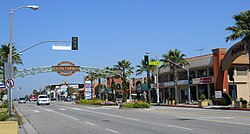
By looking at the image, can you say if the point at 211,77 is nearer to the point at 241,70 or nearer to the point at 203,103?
the point at 241,70

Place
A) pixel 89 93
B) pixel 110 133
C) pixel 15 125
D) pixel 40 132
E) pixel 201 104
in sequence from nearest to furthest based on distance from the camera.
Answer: pixel 15 125 → pixel 110 133 → pixel 40 132 → pixel 201 104 → pixel 89 93

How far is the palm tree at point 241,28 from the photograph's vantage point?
36.9 meters

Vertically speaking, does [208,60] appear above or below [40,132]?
above

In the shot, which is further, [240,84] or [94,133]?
[240,84]

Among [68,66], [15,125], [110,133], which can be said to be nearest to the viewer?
[15,125]

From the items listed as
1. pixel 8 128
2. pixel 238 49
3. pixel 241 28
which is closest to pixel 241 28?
pixel 241 28

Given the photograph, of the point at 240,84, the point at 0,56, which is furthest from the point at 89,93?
the point at 240,84

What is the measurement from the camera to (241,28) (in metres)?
37.7

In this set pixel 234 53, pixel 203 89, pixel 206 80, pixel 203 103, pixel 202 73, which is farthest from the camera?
pixel 202 73

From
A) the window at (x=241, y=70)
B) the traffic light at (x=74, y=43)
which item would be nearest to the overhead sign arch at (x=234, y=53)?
the window at (x=241, y=70)

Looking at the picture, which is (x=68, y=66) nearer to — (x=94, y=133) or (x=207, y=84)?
(x=207, y=84)

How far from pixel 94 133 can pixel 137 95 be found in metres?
78.4

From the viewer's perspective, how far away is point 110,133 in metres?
16.5

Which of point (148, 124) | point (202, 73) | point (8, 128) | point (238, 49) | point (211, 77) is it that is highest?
point (238, 49)
